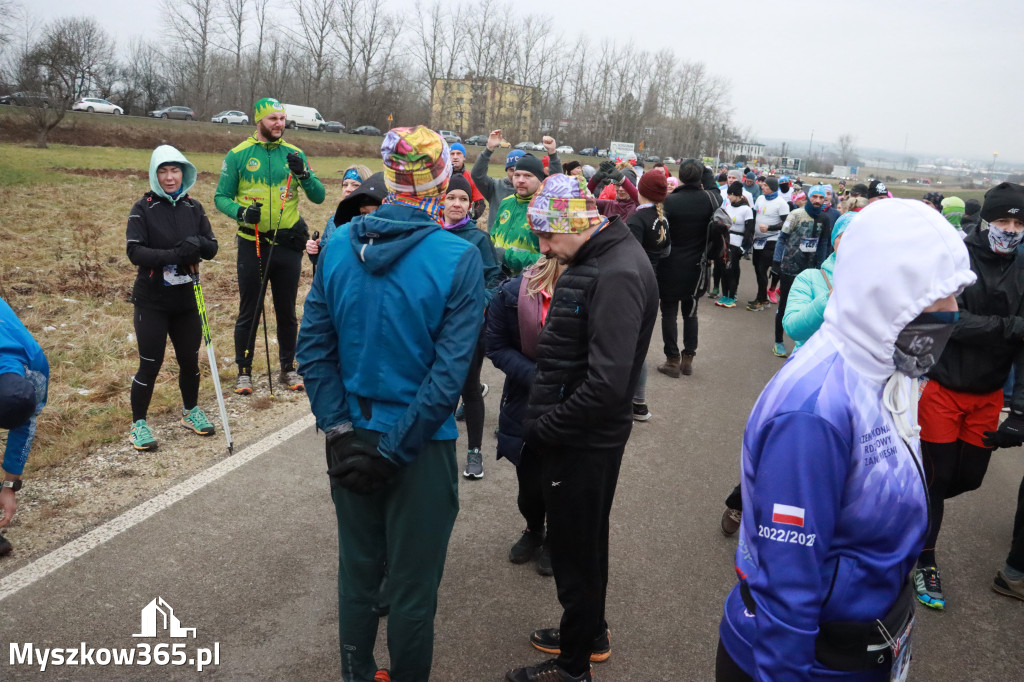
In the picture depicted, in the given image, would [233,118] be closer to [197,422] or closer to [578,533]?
[197,422]

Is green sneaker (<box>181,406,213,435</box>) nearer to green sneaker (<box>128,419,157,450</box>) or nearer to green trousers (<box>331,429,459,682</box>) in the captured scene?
green sneaker (<box>128,419,157,450</box>)

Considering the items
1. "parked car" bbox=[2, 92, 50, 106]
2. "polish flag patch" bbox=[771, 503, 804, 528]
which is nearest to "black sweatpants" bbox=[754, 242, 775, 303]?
"polish flag patch" bbox=[771, 503, 804, 528]

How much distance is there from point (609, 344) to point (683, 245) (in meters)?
5.09

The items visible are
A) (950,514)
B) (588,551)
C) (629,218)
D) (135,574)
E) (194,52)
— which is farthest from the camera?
(194,52)

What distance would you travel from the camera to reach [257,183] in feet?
20.6

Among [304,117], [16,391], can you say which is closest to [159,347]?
[16,391]

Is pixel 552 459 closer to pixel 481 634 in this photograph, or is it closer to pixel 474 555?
pixel 481 634

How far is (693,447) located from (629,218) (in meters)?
2.24

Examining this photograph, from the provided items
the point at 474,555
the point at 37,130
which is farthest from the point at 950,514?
the point at 37,130

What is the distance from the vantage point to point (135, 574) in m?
3.72

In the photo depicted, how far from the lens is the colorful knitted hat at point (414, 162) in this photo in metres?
2.60

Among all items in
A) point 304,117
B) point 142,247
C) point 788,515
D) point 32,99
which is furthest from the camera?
point 304,117

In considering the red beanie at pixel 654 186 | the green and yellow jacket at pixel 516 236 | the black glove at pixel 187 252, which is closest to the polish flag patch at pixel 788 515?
the green and yellow jacket at pixel 516 236

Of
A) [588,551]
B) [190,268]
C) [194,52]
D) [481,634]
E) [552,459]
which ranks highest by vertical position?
[194,52]
